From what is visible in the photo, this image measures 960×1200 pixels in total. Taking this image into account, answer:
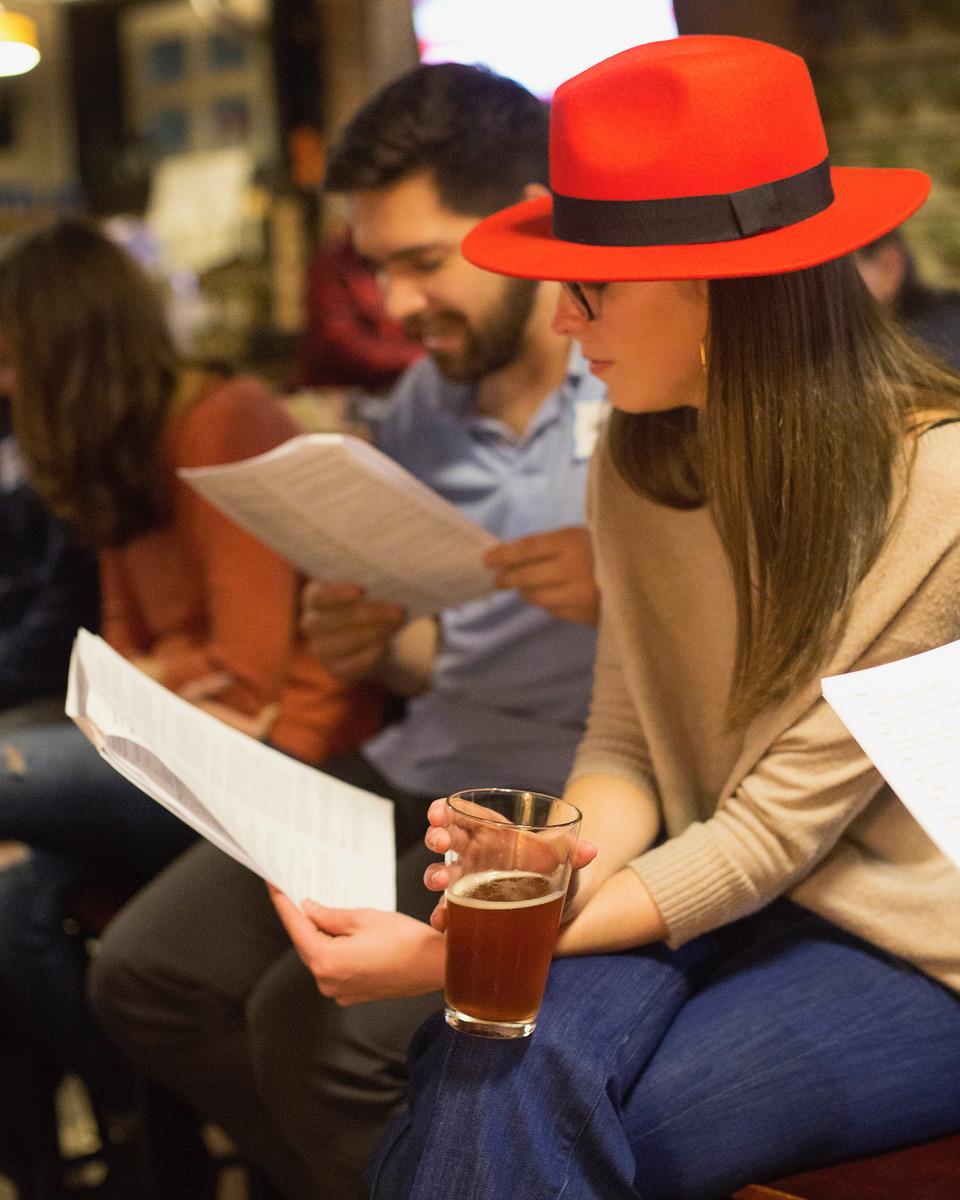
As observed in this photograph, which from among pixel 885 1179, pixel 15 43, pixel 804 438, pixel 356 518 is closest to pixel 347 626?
pixel 356 518

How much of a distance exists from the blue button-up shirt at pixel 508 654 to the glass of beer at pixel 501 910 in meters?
0.58

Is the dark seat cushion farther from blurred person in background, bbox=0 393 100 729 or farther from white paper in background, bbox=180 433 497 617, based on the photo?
blurred person in background, bbox=0 393 100 729

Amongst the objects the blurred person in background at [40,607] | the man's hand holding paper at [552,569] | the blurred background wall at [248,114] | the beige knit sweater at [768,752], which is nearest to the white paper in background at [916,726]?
the beige knit sweater at [768,752]

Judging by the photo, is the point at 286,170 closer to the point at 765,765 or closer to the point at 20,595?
the point at 20,595

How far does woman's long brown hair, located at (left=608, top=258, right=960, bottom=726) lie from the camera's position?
1.02m

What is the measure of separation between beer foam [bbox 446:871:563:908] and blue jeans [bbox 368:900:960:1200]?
0.12 m

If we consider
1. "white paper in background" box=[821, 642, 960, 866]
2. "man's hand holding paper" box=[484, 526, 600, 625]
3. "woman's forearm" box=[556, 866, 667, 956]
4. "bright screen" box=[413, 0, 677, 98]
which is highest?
"bright screen" box=[413, 0, 677, 98]

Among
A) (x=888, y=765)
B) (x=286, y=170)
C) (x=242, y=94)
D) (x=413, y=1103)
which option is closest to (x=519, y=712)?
(x=413, y=1103)

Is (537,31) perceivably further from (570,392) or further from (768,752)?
(768,752)

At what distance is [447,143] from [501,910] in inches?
43.3

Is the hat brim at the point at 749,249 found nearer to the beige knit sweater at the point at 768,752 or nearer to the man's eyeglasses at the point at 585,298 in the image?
the man's eyeglasses at the point at 585,298

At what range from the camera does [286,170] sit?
4.95 meters

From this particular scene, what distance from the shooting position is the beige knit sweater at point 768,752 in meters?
1.02

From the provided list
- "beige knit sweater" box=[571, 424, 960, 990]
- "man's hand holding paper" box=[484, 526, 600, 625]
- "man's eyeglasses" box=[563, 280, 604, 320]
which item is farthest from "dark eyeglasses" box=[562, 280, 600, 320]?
"man's hand holding paper" box=[484, 526, 600, 625]
